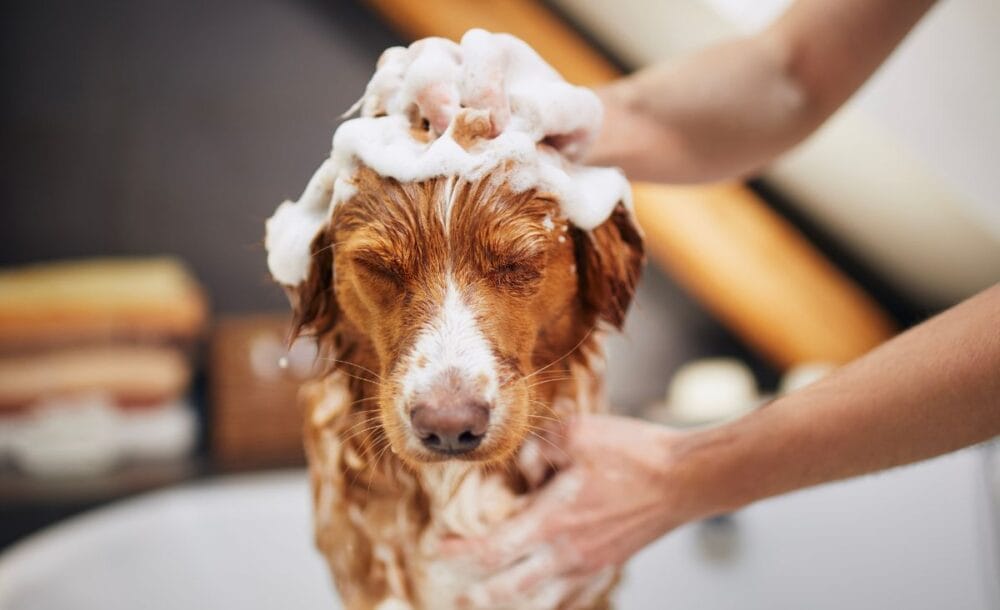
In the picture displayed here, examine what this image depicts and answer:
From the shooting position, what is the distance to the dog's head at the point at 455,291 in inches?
24.6

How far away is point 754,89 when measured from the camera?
0.96 metres

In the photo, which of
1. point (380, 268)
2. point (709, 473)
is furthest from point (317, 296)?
point (709, 473)

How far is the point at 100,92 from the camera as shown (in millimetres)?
2234

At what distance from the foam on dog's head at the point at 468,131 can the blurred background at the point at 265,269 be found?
655mm

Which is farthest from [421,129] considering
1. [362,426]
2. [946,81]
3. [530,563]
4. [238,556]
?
[238,556]

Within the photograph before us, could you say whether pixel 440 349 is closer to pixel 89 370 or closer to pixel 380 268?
pixel 380 268

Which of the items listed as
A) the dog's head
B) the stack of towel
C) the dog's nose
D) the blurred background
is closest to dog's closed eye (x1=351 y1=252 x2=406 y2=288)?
the dog's head

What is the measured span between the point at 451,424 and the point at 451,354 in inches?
2.0

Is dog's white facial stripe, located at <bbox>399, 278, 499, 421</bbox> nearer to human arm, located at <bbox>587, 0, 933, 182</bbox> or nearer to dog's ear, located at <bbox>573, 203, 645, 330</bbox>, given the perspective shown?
dog's ear, located at <bbox>573, 203, 645, 330</bbox>

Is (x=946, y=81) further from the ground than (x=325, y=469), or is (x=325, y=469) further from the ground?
(x=946, y=81)

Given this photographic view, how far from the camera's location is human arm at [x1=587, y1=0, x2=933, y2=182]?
35.8 inches

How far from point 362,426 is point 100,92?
180cm

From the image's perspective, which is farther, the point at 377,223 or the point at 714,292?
the point at 714,292

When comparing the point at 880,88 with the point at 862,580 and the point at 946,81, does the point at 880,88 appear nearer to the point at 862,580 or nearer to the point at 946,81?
the point at 946,81
